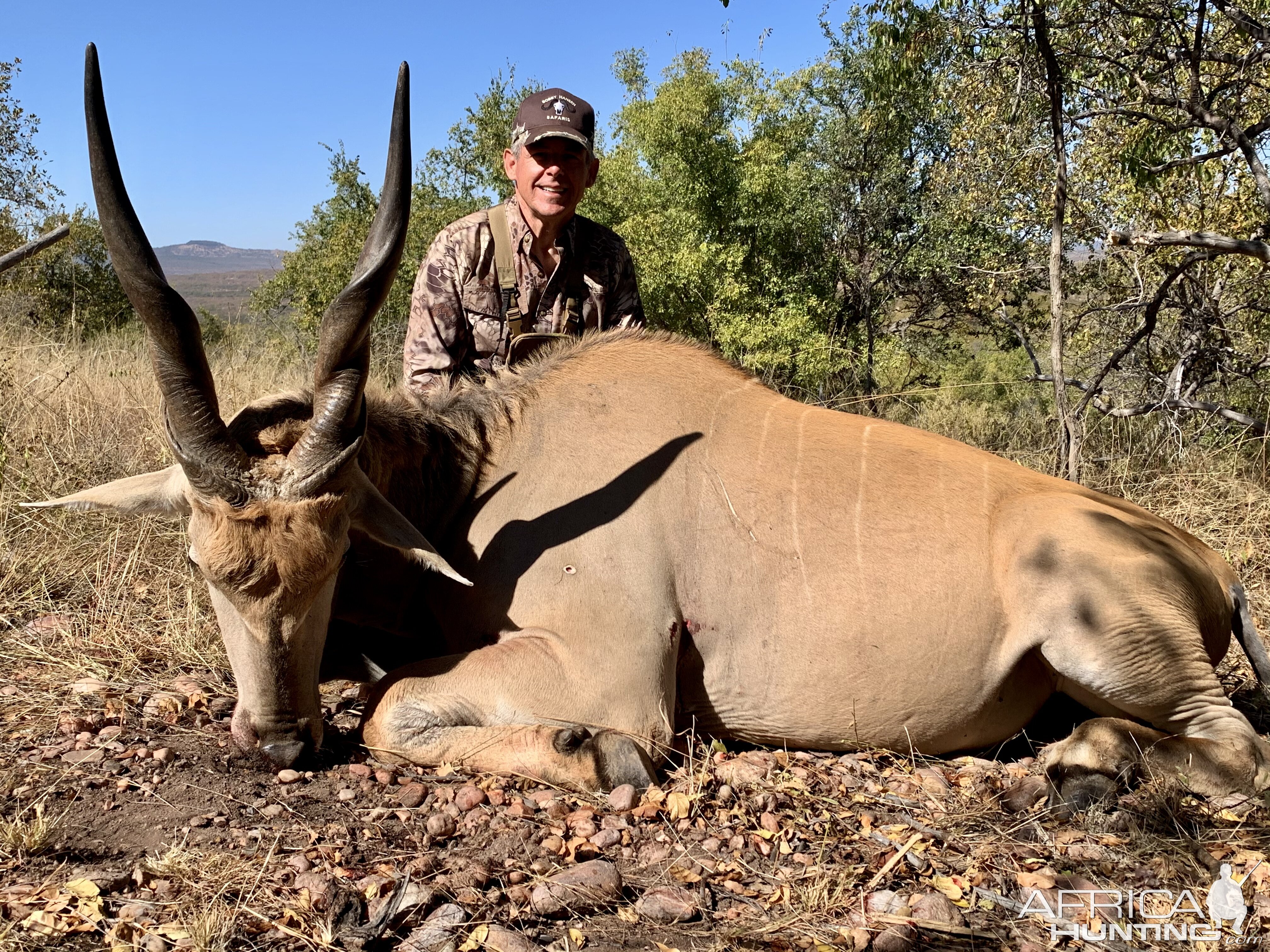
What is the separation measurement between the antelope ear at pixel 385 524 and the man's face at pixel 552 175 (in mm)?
2140

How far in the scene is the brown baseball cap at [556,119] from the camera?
4918 mm

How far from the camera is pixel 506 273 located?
16.4 ft

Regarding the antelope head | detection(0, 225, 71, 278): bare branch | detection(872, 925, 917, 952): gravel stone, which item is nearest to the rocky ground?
detection(872, 925, 917, 952): gravel stone

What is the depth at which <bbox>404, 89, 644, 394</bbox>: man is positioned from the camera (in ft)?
15.8

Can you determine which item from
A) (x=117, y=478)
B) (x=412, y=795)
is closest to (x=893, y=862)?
(x=412, y=795)

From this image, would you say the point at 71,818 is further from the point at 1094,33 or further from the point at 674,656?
the point at 1094,33

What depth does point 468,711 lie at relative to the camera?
327 cm

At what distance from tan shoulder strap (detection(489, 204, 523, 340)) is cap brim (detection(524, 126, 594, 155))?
0.39m

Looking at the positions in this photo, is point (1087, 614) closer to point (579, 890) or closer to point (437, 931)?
point (579, 890)

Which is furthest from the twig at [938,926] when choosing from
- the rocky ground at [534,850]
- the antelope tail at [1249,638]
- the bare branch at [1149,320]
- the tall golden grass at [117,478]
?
the bare branch at [1149,320]

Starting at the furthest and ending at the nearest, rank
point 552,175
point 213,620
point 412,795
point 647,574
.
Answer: point 552,175, point 213,620, point 647,574, point 412,795

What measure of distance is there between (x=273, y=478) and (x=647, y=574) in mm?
1274

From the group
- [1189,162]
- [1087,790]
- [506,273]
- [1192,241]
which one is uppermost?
[1189,162]

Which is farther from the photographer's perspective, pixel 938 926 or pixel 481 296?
pixel 481 296
